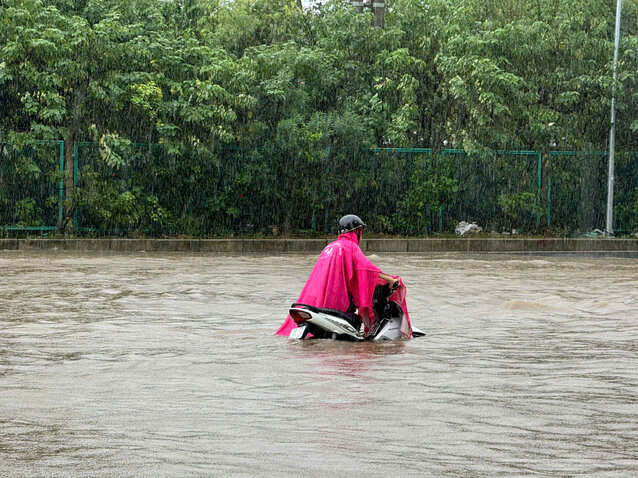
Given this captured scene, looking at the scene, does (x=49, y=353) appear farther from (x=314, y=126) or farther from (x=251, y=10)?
(x=251, y=10)

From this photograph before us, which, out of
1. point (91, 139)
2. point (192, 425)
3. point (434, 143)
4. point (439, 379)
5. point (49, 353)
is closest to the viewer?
point (192, 425)

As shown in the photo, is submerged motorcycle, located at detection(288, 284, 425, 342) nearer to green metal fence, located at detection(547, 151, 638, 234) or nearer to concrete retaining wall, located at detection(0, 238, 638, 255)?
concrete retaining wall, located at detection(0, 238, 638, 255)

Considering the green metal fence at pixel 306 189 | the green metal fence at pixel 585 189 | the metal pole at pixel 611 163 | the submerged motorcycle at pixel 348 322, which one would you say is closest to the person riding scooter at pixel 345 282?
the submerged motorcycle at pixel 348 322

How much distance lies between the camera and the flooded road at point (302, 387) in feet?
19.9

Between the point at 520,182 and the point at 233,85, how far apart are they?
7.63 meters

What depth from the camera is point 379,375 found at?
29.6 feet

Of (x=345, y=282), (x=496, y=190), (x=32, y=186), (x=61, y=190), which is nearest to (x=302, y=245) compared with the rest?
(x=61, y=190)

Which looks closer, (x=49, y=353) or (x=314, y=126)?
(x=49, y=353)

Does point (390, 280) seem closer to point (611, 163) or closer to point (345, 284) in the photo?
point (345, 284)

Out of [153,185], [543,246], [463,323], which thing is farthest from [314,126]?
[463,323]

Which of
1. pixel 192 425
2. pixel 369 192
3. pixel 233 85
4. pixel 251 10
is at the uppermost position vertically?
pixel 251 10

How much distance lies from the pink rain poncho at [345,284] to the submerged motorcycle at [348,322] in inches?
2.9

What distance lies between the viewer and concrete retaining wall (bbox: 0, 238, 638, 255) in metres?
Answer: 25.0

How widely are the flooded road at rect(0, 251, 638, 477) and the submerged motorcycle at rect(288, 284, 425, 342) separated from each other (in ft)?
0.68
